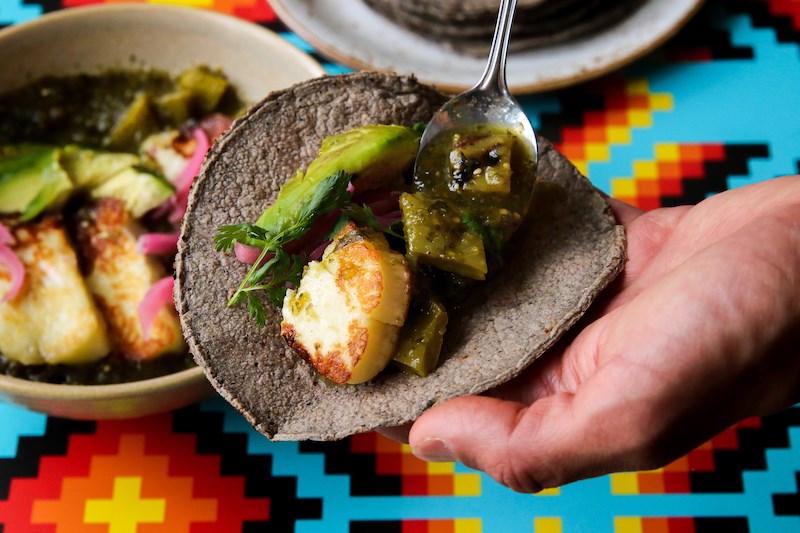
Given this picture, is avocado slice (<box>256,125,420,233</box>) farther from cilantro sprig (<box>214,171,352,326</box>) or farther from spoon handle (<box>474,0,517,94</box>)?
spoon handle (<box>474,0,517,94</box>)

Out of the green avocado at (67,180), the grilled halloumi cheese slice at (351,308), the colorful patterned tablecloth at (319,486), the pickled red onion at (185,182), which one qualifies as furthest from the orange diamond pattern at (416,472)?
the green avocado at (67,180)

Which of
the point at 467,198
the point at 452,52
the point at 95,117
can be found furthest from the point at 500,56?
the point at 95,117

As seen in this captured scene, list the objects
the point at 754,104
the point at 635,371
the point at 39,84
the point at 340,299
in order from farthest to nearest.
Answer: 1. the point at 754,104
2. the point at 39,84
3. the point at 340,299
4. the point at 635,371

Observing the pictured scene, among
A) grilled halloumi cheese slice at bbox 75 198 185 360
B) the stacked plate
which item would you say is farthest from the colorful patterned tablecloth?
the stacked plate

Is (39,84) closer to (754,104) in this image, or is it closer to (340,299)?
(340,299)

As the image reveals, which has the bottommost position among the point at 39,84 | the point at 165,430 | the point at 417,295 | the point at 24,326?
the point at 165,430

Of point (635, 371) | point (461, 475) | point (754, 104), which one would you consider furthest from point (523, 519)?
point (754, 104)
